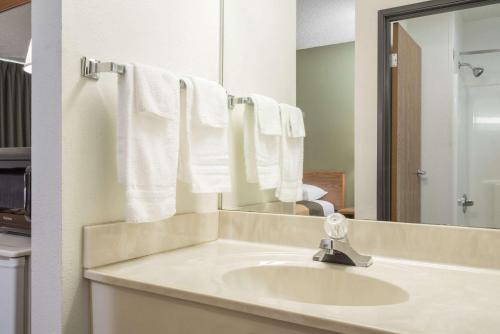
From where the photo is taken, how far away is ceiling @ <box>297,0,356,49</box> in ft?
4.22

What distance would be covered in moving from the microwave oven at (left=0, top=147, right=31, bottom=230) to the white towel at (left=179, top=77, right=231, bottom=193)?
18.4 inches

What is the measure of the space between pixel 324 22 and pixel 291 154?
1.50 feet

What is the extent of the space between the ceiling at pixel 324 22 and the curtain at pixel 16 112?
6.12 ft

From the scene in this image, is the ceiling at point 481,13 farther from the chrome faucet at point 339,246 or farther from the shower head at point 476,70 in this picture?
the chrome faucet at point 339,246

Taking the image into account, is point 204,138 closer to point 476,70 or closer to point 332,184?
point 332,184

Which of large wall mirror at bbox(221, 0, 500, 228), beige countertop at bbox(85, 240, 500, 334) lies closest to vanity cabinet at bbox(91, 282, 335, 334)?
beige countertop at bbox(85, 240, 500, 334)

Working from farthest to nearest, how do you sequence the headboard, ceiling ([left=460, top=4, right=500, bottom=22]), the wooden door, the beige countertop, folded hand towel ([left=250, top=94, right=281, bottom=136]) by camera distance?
folded hand towel ([left=250, top=94, right=281, bottom=136])
the headboard
the wooden door
ceiling ([left=460, top=4, right=500, bottom=22])
the beige countertop

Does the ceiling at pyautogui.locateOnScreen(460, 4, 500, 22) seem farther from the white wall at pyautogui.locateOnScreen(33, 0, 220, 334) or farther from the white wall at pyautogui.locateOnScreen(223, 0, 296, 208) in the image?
the white wall at pyautogui.locateOnScreen(33, 0, 220, 334)

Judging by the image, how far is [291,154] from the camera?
1403 mm

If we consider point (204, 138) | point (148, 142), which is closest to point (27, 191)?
point (148, 142)

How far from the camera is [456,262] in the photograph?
1071 mm

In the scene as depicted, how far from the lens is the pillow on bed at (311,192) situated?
51.8 inches

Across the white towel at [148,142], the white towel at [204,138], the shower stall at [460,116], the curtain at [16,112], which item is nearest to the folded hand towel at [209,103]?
the white towel at [204,138]

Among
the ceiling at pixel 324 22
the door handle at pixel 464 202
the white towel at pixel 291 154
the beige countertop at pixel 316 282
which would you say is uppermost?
the ceiling at pixel 324 22
